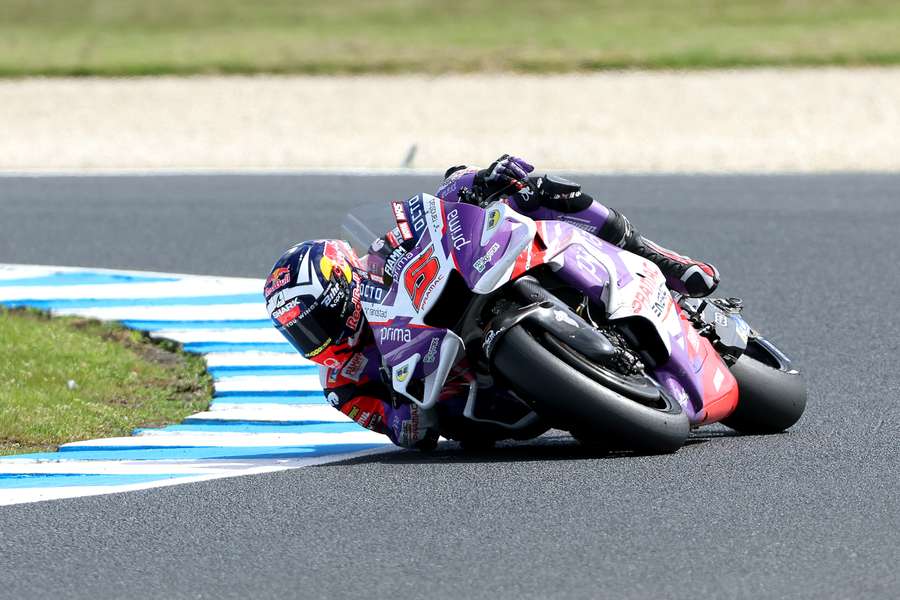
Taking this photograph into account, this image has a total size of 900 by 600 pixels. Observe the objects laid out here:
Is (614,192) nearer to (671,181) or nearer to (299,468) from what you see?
(671,181)

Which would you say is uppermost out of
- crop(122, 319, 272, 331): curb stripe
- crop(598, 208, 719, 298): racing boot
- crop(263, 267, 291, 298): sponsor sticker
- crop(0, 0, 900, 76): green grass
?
crop(0, 0, 900, 76): green grass

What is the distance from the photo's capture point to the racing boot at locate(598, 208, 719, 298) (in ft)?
21.9

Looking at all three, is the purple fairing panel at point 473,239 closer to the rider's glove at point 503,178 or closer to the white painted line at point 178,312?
the rider's glove at point 503,178

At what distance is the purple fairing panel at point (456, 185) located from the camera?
6.53 meters

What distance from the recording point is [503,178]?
20.9 feet

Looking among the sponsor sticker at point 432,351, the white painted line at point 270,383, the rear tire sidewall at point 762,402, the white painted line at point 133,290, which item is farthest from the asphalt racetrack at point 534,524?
the white painted line at point 133,290

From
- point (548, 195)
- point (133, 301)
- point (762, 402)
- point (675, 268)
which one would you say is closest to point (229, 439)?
point (548, 195)

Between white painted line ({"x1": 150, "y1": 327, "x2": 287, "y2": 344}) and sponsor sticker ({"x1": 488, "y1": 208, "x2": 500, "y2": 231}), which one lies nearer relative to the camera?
sponsor sticker ({"x1": 488, "y1": 208, "x2": 500, "y2": 231})

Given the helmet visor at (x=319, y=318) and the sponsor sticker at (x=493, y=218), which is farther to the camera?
the helmet visor at (x=319, y=318)

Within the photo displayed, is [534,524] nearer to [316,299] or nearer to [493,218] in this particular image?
[493,218]

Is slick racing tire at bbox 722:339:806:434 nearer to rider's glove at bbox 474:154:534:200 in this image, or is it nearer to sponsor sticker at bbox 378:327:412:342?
rider's glove at bbox 474:154:534:200

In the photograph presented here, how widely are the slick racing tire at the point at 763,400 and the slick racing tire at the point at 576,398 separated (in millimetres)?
760

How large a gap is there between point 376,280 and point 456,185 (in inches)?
21.1

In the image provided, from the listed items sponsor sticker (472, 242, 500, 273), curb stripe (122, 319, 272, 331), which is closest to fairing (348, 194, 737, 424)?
sponsor sticker (472, 242, 500, 273)
